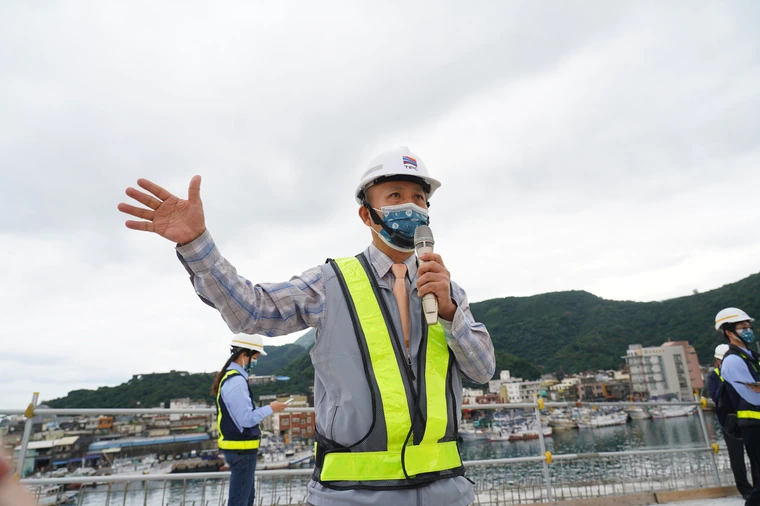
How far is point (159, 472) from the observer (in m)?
4.40

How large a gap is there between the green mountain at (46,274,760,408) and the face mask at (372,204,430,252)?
152 feet

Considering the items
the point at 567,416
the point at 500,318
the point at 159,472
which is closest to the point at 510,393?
the point at 500,318

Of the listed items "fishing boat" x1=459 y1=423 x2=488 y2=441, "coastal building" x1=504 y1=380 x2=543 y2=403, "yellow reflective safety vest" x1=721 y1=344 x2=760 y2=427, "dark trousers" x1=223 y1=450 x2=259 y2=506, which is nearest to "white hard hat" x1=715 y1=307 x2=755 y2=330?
"yellow reflective safety vest" x1=721 y1=344 x2=760 y2=427

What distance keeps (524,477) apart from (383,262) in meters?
4.31

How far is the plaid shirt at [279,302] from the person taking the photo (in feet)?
4.60

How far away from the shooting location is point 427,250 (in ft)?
5.33

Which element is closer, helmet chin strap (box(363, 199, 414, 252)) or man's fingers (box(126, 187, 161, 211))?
man's fingers (box(126, 187, 161, 211))

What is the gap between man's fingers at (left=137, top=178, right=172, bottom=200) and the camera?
1.38 metres

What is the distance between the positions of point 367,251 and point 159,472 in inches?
153

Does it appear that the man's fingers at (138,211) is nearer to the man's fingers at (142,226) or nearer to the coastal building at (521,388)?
the man's fingers at (142,226)

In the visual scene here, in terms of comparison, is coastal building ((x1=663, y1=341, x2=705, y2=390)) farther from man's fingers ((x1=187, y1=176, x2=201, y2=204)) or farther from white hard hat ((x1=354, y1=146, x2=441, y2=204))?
man's fingers ((x1=187, y1=176, x2=201, y2=204))

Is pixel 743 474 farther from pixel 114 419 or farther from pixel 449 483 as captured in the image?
pixel 114 419

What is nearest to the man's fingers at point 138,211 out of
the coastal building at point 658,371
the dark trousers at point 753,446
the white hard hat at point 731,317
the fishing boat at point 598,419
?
the dark trousers at point 753,446

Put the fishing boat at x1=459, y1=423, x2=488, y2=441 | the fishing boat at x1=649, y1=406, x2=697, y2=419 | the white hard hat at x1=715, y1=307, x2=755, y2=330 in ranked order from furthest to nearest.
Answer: the fishing boat at x1=649, y1=406, x2=697, y2=419
the white hard hat at x1=715, y1=307, x2=755, y2=330
the fishing boat at x1=459, y1=423, x2=488, y2=441
